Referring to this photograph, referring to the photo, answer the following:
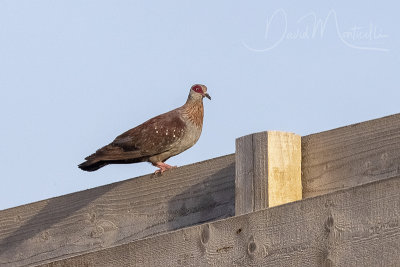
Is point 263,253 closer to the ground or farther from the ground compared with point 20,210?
closer to the ground

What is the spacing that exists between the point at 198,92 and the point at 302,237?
5.73 m

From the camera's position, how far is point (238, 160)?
A: 3.14 meters

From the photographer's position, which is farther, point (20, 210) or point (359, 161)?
point (20, 210)

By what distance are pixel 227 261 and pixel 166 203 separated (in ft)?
2.18

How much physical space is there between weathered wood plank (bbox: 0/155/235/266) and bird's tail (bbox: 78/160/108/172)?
265 centimetres

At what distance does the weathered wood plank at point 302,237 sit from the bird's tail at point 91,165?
143 inches

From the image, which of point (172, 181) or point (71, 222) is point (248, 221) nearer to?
point (172, 181)

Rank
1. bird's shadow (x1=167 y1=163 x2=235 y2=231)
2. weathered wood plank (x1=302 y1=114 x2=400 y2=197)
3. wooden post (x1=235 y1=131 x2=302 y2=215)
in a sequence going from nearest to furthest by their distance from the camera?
weathered wood plank (x1=302 y1=114 x2=400 y2=197), wooden post (x1=235 y1=131 x2=302 y2=215), bird's shadow (x1=167 y1=163 x2=235 y2=231)

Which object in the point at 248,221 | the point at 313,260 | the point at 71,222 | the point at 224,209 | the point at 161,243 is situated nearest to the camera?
the point at 313,260

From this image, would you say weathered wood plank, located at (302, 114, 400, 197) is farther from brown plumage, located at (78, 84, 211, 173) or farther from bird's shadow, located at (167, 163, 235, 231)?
brown plumage, located at (78, 84, 211, 173)

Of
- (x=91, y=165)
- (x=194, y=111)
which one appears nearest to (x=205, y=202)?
(x=91, y=165)

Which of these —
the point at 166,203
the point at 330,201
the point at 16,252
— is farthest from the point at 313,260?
the point at 16,252

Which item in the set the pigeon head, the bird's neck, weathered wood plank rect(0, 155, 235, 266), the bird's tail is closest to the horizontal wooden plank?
weathered wood plank rect(0, 155, 235, 266)

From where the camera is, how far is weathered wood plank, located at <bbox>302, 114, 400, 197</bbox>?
2816 mm
